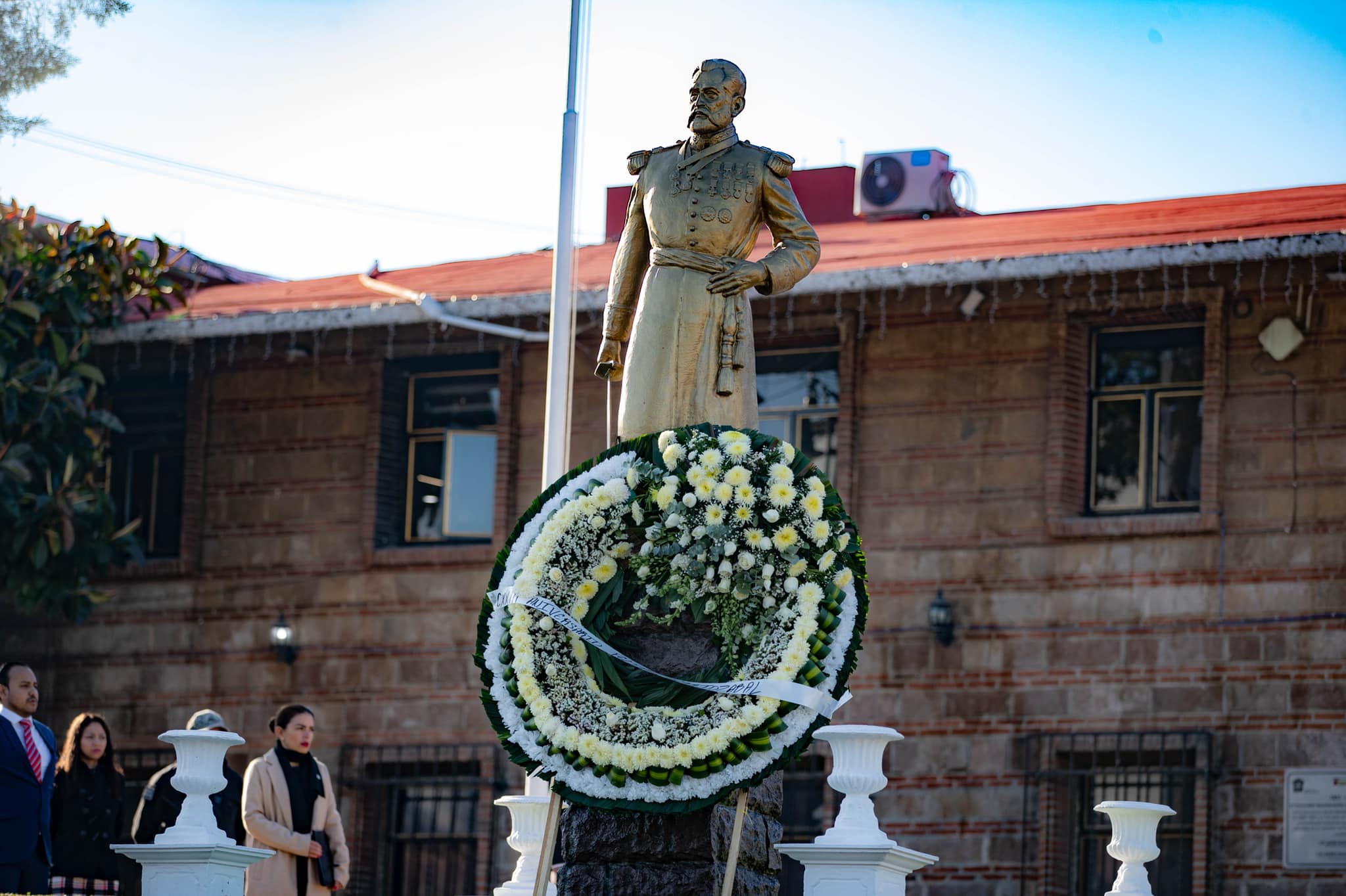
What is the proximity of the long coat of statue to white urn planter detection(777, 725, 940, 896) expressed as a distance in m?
1.46

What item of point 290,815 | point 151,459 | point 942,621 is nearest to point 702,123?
point 290,815

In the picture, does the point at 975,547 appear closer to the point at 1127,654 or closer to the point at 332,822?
the point at 1127,654

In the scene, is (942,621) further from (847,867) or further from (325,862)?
(847,867)

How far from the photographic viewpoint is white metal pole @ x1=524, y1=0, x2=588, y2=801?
16.3 metres

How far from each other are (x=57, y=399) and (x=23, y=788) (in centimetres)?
871

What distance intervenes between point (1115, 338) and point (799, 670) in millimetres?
9455

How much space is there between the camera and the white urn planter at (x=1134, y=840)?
10.9 meters

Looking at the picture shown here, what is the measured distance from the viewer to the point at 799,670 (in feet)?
29.4

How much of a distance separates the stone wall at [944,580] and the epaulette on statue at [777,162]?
24.8 ft

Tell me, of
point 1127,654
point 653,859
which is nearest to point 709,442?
point 653,859

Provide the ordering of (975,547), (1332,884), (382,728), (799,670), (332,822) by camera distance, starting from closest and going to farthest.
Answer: (799,670) → (332,822) → (1332,884) → (975,547) → (382,728)

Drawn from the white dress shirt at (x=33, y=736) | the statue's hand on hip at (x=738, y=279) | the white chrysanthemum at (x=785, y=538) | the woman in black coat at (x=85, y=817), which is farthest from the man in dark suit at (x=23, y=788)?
the white chrysanthemum at (x=785, y=538)

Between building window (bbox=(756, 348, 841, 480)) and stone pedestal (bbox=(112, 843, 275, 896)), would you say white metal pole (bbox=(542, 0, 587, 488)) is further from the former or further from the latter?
stone pedestal (bbox=(112, 843, 275, 896))

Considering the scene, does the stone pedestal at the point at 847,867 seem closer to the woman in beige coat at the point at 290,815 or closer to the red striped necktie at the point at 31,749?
the woman in beige coat at the point at 290,815
